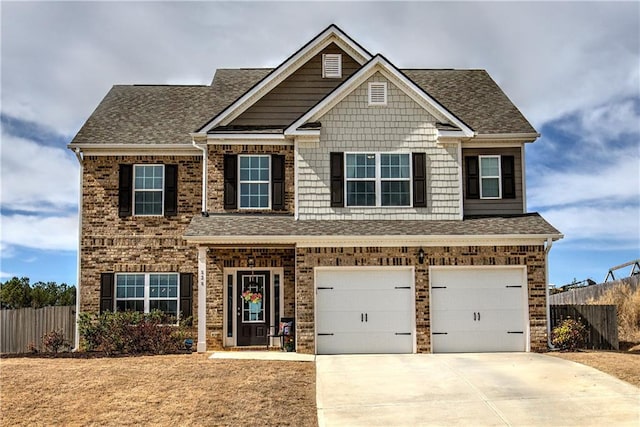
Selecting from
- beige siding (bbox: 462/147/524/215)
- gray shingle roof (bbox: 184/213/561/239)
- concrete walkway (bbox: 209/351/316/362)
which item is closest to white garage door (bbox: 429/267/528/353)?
gray shingle roof (bbox: 184/213/561/239)

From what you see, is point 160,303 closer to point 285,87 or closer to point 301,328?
point 301,328

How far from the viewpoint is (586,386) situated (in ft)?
44.8

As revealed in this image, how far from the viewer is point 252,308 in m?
19.5

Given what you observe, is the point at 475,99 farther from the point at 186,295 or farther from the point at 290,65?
the point at 186,295

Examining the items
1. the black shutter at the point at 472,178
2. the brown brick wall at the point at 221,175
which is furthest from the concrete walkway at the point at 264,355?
the black shutter at the point at 472,178

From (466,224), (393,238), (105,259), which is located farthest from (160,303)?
(466,224)

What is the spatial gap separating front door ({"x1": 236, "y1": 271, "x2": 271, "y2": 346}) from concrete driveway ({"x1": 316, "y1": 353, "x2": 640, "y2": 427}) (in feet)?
10.9

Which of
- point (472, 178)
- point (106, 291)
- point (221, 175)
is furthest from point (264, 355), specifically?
point (472, 178)

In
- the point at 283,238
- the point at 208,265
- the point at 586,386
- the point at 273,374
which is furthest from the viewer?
the point at 208,265

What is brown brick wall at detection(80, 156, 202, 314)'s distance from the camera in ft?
66.0

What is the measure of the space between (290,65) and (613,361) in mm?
11696

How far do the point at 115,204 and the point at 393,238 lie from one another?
8.38 metres

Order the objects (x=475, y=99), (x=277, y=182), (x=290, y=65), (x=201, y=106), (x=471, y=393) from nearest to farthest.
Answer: (x=471, y=393) < (x=277, y=182) < (x=290, y=65) < (x=475, y=99) < (x=201, y=106)

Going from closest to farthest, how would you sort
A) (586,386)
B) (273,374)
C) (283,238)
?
(586,386) → (273,374) → (283,238)
